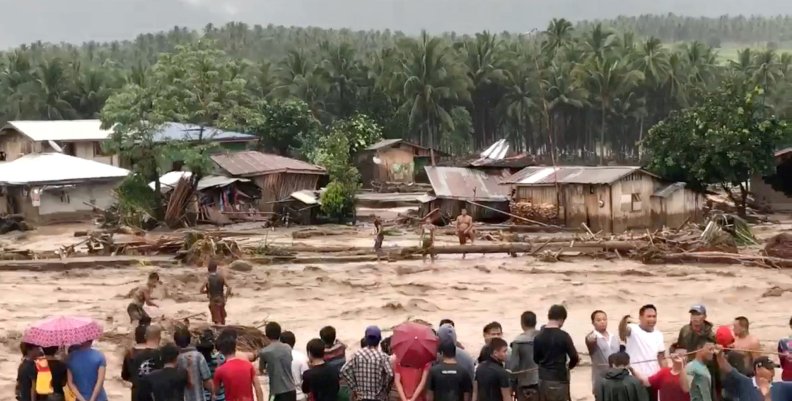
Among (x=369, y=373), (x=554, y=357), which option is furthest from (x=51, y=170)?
(x=554, y=357)

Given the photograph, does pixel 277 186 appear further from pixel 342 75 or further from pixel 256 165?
pixel 342 75

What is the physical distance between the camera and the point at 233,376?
8.33 m

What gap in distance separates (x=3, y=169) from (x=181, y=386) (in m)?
39.3

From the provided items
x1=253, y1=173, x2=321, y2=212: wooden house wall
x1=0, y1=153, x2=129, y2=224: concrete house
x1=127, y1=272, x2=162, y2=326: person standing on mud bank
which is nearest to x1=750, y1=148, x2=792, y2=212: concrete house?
x1=253, y1=173, x2=321, y2=212: wooden house wall

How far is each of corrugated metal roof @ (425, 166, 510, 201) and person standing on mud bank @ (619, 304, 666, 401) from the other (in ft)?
95.1

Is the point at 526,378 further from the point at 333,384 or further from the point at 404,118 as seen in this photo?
the point at 404,118

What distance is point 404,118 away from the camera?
66438 mm

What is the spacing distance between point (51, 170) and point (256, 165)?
930 centimetres

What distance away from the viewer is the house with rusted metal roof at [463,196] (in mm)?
38156

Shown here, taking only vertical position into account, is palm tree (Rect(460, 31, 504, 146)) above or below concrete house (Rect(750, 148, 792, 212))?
above

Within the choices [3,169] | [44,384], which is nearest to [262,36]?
[3,169]

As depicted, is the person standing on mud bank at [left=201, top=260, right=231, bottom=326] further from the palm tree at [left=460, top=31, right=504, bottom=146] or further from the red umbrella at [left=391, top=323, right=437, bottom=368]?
the palm tree at [left=460, top=31, right=504, bottom=146]

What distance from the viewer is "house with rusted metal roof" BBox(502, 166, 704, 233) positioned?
34.2 metres

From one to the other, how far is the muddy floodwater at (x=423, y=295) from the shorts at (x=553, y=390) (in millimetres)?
4661
